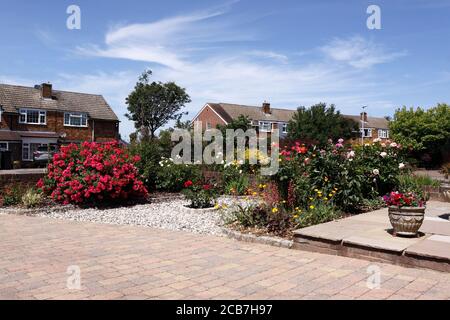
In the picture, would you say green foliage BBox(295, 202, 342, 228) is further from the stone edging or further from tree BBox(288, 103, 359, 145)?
tree BBox(288, 103, 359, 145)

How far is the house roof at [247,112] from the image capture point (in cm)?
4844

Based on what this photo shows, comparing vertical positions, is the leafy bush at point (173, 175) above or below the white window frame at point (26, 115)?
below

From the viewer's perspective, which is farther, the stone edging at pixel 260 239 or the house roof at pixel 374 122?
the house roof at pixel 374 122

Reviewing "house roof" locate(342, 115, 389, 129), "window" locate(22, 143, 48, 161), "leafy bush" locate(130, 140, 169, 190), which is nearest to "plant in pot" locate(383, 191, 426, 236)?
"leafy bush" locate(130, 140, 169, 190)

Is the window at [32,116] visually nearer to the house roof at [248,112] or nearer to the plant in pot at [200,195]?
the house roof at [248,112]

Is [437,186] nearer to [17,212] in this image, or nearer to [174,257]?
[174,257]

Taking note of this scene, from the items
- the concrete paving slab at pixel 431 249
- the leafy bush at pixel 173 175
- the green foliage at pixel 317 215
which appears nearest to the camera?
the concrete paving slab at pixel 431 249

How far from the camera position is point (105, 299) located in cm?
→ 383

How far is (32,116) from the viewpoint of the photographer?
114ft

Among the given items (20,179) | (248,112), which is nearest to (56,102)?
(248,112)

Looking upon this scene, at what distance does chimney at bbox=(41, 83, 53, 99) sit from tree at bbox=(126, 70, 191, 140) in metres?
13.2

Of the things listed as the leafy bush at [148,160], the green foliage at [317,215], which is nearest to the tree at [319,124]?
the leafy bush at [148,160]

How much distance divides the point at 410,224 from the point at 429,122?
118 ft

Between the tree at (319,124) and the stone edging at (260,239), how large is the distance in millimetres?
34526
